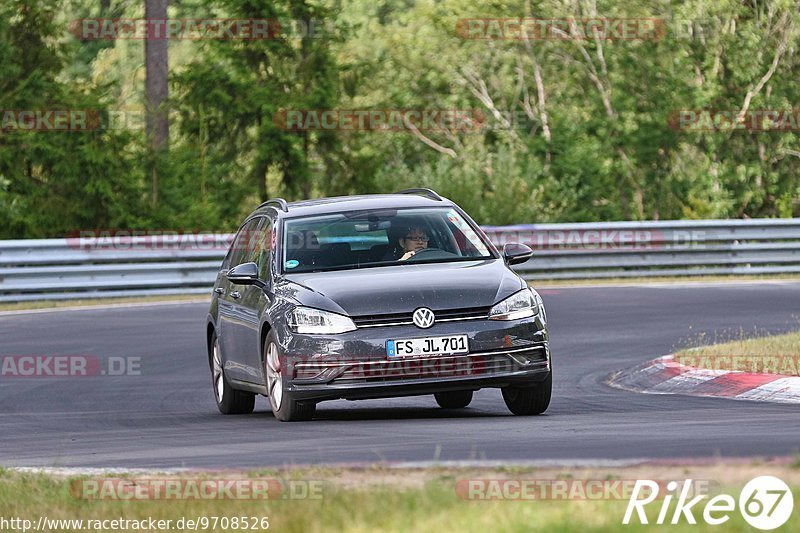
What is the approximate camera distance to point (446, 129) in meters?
51.0

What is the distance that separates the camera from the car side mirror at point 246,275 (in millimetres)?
12664

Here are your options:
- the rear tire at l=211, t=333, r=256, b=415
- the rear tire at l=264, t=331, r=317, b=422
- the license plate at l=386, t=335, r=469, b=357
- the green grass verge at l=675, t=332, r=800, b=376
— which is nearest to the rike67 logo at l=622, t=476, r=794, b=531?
the license plate at l=386, t=335, r=469, b=357

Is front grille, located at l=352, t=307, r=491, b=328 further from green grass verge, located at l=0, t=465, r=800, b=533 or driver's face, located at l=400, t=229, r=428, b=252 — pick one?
green grass verge, located at l=0, t=465, r=800, b=533

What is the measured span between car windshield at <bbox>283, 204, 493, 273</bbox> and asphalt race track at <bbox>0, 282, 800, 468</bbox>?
3.73ft

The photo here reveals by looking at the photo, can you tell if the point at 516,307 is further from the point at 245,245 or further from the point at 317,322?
the point at 245,245

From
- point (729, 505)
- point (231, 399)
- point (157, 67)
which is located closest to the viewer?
point (729, 505)

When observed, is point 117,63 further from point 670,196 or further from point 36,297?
point 36,297

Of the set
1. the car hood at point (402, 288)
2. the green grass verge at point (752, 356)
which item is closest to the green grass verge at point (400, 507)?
the car hood at point (402, 288)

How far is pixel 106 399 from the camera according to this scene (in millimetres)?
14727

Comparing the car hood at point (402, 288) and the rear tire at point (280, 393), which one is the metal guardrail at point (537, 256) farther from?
the car hood at point (402, 288)

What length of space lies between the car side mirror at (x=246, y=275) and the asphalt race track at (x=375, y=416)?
103cm

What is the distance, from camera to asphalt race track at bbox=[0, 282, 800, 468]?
364 inches

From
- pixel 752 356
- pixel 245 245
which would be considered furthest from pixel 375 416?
pixel 752 356

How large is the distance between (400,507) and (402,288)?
4.83 m
